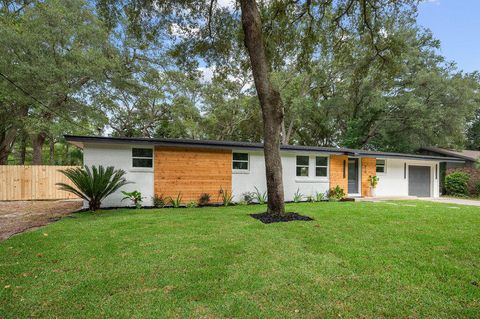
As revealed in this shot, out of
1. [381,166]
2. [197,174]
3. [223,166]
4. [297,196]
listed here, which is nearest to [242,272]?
[197,174]

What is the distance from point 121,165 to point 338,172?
9.98 m

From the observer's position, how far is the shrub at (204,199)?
9.98 metres

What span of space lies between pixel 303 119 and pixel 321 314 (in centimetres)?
2378

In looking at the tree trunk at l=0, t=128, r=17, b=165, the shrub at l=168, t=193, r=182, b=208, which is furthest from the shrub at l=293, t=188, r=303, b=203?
the tree trunk at l=0, t=128, r=17, b=165

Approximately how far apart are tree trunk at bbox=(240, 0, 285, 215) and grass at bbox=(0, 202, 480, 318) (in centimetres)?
132

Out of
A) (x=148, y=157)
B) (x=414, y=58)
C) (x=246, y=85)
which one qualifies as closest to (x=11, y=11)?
(x=148, y=157)

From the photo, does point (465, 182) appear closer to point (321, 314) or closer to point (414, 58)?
point (414, 58)

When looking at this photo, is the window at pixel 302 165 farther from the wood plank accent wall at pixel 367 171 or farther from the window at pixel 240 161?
the wood plank accent wall at pixel 367 171

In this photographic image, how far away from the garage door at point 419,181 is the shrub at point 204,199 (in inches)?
497

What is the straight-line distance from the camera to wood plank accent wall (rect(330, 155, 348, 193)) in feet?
40.6

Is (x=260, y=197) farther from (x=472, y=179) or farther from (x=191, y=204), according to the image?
(x=472, y=179)

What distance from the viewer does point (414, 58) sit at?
17.9 m

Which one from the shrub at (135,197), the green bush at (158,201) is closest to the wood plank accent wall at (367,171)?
the green bush at (158,201)

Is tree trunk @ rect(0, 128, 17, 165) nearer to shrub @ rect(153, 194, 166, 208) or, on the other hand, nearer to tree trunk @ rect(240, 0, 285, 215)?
shrub @ rect(153, 194, 166, 208)
